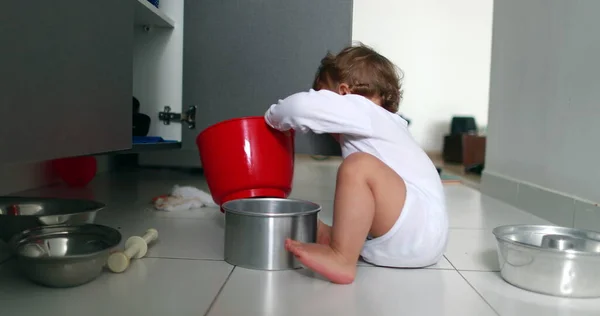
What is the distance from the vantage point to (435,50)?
4270 mm

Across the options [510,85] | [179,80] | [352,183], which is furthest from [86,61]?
[510,85]

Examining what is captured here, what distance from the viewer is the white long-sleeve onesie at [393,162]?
0.85 m

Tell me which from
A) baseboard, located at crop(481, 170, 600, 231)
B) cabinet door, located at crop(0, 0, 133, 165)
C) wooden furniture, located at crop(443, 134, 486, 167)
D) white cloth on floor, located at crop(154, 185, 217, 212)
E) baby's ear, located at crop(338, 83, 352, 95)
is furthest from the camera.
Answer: wooden furniture, located at crop(443, 134, 486, 167)

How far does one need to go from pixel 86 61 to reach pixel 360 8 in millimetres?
3601

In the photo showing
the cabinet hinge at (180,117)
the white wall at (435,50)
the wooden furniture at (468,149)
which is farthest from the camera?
the white wall at (435,50)

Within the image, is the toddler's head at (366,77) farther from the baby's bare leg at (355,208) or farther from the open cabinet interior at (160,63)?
the open cabinet interior at (160,63)

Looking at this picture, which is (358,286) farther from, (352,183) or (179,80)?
(179,80)

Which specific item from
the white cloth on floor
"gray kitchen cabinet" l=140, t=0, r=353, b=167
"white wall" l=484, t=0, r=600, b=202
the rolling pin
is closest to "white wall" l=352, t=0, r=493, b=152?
"white wall" l=484, t=0, r=600, b=202

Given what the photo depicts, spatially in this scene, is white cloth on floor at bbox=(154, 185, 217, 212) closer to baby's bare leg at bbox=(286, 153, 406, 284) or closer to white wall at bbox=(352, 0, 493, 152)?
baby's bare leg at bbox=(286, 153, 406, 284)

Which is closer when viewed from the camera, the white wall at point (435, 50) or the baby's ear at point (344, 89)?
the baby's ear at point (344, 89)

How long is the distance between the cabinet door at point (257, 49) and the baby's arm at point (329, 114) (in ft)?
2.34

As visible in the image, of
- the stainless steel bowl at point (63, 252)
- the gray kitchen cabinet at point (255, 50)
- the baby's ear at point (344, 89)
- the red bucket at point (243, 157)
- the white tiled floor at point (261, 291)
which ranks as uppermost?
the gray kitchen cabinet at point (255, 50)

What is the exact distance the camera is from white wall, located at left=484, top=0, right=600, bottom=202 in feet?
4.03

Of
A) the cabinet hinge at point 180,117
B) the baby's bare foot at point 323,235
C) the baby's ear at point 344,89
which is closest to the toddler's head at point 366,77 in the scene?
the baby's ear at point 344,89
